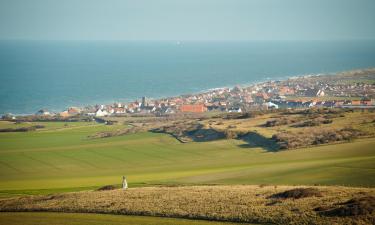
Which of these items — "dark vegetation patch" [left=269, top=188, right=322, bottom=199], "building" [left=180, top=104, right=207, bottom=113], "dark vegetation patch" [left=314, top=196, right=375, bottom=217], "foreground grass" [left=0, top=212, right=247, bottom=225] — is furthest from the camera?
"building" [left=180, top=104, right=207, bottom=113]

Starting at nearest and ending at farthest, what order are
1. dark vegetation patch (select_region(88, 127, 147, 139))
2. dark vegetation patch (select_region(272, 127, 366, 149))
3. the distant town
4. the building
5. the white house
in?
1. dark vegetation patch (select_region(272, 127, 366, 149))
2. dark vegetation patch (select_region(88, 127, 147, 139))
3. the building
4. the distant town
5. the white house

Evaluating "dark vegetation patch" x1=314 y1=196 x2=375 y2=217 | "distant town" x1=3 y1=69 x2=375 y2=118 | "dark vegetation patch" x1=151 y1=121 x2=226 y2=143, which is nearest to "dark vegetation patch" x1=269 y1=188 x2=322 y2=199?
"dark vegetation patch" x1=314 y1=196 x2=375 y2=217

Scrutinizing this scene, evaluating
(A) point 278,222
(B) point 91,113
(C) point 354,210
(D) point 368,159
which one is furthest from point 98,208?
(B) point 91,113

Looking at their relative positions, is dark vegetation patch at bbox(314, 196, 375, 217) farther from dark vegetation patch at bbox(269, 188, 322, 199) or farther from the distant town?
the distant town

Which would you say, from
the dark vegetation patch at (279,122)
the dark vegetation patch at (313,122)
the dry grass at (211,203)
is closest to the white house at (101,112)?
the dark vegetation patch at (279,122)

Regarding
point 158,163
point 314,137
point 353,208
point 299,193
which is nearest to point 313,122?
point 314,137

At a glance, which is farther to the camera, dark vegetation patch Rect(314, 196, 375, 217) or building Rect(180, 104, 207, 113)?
building Rect(180, 104, 207, 113)

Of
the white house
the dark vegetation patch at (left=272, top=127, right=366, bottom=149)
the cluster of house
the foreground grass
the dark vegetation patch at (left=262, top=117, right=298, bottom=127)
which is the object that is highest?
the cluster of house
